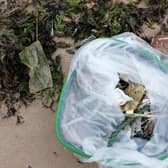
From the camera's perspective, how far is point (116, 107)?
1.79 meters

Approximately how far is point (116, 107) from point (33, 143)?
395 millimetres

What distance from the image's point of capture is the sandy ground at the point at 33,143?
2.00m

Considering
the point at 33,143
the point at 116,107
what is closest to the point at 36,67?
the point at 33,143

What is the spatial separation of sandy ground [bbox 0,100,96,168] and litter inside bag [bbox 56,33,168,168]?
0.19 metres

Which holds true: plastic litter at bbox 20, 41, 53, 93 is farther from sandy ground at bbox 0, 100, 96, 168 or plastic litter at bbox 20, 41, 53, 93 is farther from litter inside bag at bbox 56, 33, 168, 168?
litter inside bag at bbox 56, 33, 168, 168

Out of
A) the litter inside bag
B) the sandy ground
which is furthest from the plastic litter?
the litter inside bag

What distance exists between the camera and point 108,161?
1788 millimetres

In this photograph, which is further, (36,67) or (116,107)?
(36,67)

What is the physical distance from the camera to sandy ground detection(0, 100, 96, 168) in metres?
2.00

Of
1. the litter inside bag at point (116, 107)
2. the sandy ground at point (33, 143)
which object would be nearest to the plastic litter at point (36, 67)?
the sandy ground at point (33, 143)

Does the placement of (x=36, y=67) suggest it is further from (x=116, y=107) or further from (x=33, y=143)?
(x=116, y=107)

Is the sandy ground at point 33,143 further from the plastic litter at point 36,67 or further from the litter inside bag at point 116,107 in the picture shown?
the litter inside bag at point 116,107

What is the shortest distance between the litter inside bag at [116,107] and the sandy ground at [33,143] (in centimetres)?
19

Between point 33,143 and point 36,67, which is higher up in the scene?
point 36,67
